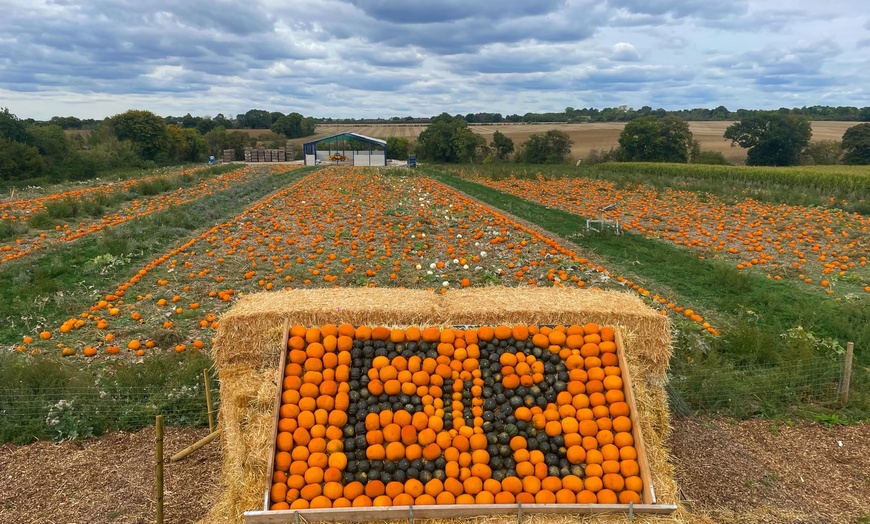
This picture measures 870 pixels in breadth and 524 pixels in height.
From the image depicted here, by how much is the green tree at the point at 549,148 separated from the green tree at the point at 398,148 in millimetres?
21998

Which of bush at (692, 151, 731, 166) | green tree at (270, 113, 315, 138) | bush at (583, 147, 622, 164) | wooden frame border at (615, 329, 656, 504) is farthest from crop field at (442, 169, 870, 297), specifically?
green tree at (270, 113, 315, 138)

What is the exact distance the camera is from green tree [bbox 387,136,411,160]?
79.2 m

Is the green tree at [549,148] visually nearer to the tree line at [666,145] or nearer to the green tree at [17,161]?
the tree line at [666,145]

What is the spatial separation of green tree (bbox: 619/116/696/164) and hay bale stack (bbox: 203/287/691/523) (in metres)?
60.8

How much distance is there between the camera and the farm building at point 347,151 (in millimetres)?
66062

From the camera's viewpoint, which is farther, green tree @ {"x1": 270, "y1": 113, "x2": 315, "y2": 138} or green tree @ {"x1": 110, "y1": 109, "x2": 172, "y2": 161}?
green tree @ {"x1": 270, "y1": 113, "x2": 315, "y2": 138}

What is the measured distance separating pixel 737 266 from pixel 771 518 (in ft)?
33.4

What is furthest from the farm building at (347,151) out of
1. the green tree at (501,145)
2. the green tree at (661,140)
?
the green tree at (661,140)

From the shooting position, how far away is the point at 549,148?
2539 inches

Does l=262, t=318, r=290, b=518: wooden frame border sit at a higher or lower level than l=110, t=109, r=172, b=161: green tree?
lower

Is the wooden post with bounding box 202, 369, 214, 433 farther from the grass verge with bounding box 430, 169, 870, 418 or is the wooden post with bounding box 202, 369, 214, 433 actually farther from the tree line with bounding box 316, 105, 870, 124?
the tree line with bounding box 316, 105, 870, 124

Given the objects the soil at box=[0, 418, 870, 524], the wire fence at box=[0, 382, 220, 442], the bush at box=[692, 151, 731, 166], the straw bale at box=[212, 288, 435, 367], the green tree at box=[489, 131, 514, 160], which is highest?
the green tree at box=[489, 131, 514, 160]

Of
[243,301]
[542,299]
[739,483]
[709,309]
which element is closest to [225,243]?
→ [243,301]

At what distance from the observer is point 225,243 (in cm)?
1546
